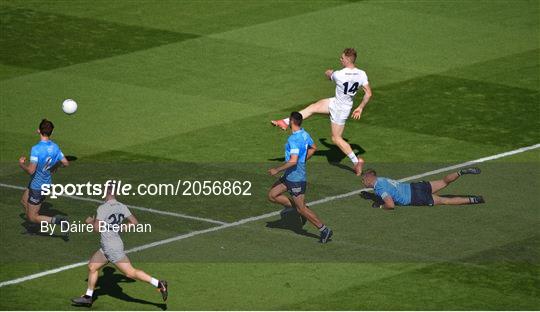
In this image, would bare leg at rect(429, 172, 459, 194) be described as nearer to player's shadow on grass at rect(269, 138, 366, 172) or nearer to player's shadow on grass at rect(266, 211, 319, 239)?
player's shadow on grass at rect(269, 138, 366, 172)

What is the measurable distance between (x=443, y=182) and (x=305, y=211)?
362 cm

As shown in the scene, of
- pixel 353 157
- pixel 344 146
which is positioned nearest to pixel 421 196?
pixel 353 157

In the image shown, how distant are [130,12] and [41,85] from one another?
6.73 meters

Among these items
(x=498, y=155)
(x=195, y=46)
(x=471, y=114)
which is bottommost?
(x=498, y=155)

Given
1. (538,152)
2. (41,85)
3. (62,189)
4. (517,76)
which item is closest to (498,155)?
(538,152)

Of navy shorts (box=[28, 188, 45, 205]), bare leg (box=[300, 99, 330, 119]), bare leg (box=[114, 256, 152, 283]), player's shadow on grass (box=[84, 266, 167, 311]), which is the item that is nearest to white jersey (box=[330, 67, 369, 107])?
bare leg (box=[300, 99, 330, 119])

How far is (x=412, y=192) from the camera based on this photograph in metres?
28.8

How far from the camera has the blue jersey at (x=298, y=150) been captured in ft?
86.9

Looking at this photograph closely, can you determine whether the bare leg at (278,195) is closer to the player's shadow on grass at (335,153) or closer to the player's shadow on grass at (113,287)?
the player's shadow on grass at (113,287)

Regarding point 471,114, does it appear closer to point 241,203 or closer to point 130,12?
point 241,203

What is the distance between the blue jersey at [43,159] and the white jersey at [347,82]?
21.7 ft

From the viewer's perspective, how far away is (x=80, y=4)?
143 feet

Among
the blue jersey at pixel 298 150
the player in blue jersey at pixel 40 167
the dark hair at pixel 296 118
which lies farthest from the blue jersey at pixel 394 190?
the player in blue jersey at pixel 40 167

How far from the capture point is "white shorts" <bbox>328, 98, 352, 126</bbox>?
30.7 metres
